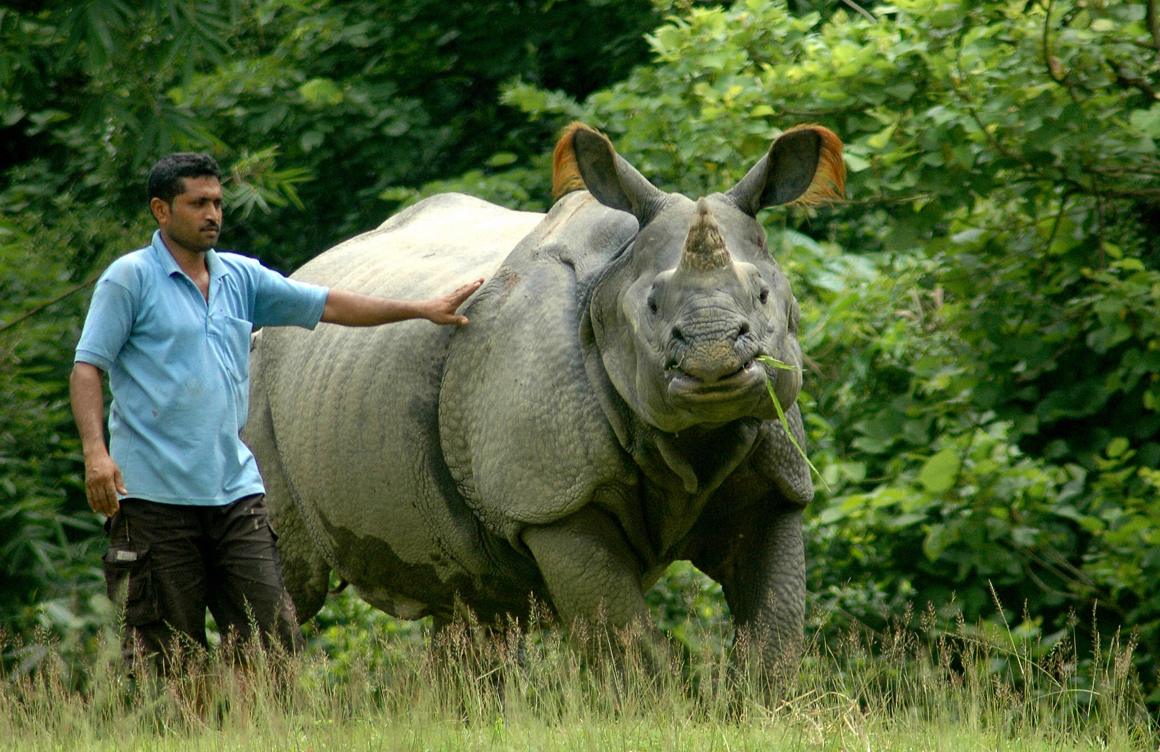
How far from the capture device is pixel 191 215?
6.23 meters

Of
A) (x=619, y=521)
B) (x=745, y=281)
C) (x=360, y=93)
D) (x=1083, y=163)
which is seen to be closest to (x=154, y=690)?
(x=619, y=521)

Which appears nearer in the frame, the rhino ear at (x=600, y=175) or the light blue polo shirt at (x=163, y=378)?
the light blue polo shirt at (x=163, y=378)

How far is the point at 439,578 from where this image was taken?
7.29 meters

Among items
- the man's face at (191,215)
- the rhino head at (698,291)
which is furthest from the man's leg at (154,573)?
the rhino head at (698,291)

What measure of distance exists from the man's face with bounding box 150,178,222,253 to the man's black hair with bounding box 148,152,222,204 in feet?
0.05

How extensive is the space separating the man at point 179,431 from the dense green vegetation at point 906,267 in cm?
177

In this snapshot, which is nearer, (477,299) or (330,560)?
(477,299)

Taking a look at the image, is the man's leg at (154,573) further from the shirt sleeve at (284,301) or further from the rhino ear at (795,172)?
the rhino ear at (795,172)

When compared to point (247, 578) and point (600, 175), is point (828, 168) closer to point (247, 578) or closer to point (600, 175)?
point (600, 175)

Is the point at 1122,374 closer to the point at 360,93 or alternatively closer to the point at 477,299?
the point at 477,299

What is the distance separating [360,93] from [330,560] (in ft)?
19.2

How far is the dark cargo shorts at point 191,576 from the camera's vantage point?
6148 millimetres

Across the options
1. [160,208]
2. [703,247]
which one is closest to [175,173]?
[160,208]

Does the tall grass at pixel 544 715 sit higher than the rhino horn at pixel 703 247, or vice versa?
the rhino horn at pixel 703 247
